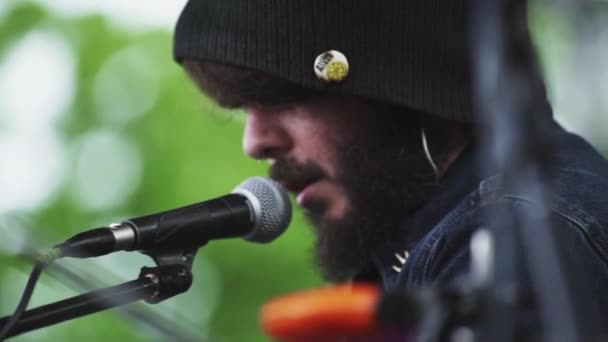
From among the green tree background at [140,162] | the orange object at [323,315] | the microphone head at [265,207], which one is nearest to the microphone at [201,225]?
the microphone head at [265,207]

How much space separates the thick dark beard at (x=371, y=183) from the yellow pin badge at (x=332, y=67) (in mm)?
181

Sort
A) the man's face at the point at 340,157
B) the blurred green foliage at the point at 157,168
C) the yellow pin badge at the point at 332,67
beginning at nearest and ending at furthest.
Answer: the yellow pin badge at the point at 332,67
the man's face at the point at 340,157
the blurred green foliage at the point at 157,168

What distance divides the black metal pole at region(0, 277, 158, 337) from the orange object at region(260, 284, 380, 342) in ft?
2.65

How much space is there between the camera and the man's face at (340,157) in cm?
273

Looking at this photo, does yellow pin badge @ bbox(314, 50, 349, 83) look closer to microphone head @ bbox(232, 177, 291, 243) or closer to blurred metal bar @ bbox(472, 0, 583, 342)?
microphone head @ bbox(232, 177, 291, 243)

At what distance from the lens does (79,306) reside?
6.29 feet

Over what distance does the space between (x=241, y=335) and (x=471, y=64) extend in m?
8.57

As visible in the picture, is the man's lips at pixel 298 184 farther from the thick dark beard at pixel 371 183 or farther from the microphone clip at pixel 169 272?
the microphone clip at pixel 169 272

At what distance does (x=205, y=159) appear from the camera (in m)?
10.4

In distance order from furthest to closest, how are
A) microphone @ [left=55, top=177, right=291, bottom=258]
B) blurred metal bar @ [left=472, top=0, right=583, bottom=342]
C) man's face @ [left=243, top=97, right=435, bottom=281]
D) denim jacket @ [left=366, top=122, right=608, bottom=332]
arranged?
1. man's face @ [left=243, top=97, right=435, bottom=281]
2. denim jacket @ [left=366, top=122, right=608, bottom=332]
3. microphone @ [left=55, top=177, right=291, bottom=258]
4. blurred metal bar @ [left=472, top=0, right=583, bottom=342]

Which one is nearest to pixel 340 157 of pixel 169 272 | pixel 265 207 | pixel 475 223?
pixel 265 207

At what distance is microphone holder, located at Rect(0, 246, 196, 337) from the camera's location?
6.16 ft

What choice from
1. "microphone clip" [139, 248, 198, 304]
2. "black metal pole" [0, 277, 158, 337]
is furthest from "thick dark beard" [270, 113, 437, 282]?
"black metal pole" [0, 277, 158, 337]

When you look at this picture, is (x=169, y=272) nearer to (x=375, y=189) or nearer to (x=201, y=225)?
(x=201, y=225)
